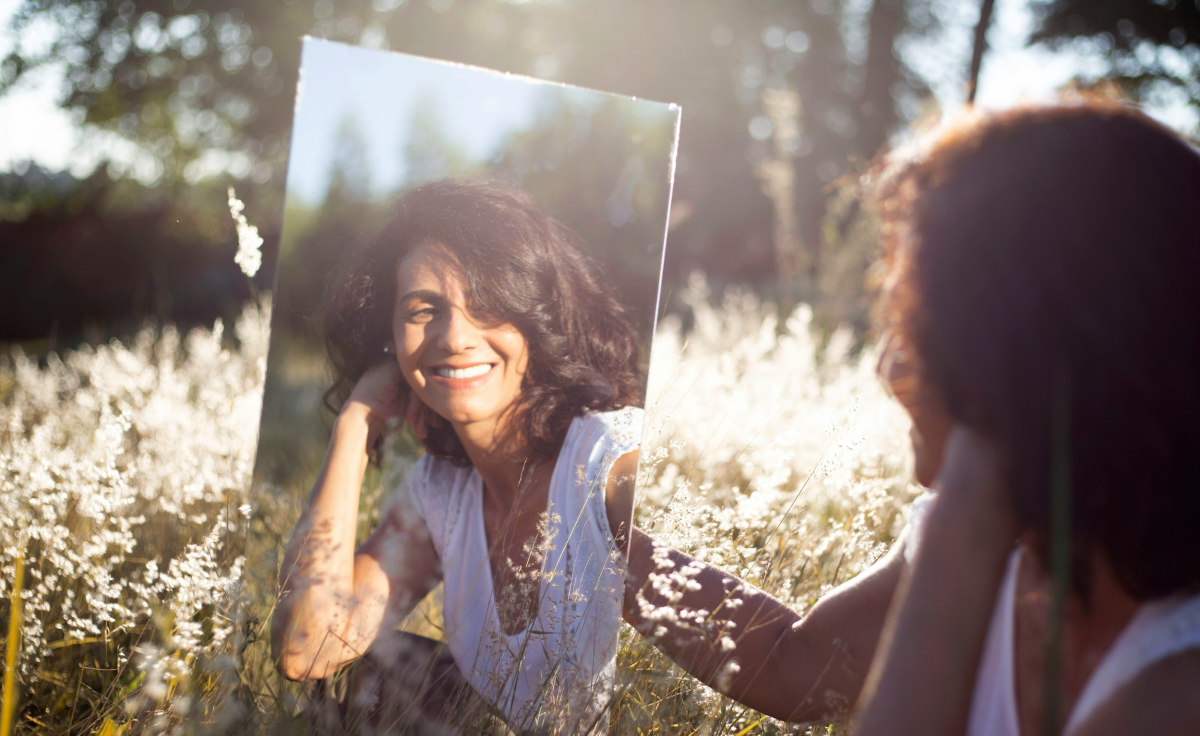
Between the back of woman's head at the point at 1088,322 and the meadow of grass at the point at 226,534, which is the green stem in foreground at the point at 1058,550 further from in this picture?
the meadow of grass at the point at 226,534

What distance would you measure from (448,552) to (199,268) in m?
9.53

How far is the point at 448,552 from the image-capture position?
→ 1.65 m

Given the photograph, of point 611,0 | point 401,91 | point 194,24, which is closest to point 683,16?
point 611,0

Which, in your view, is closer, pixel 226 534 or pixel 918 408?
pixel 918 408

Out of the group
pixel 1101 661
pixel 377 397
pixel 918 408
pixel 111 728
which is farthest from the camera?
pixel 377 397

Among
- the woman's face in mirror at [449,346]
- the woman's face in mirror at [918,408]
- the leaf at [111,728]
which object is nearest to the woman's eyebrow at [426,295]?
the woman's face in mirror at [449,346]

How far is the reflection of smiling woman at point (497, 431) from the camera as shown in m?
1.39

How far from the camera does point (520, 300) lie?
146cm

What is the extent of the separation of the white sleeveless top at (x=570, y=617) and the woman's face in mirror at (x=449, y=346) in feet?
0.60

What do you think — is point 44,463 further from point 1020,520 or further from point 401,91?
point 1020,520

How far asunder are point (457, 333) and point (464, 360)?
6 cm

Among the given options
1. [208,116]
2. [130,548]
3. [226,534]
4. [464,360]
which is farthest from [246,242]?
[208,116]

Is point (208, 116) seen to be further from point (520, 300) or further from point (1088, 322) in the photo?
point (1088, 322)

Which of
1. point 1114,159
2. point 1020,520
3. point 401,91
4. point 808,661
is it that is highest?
point 401,91
